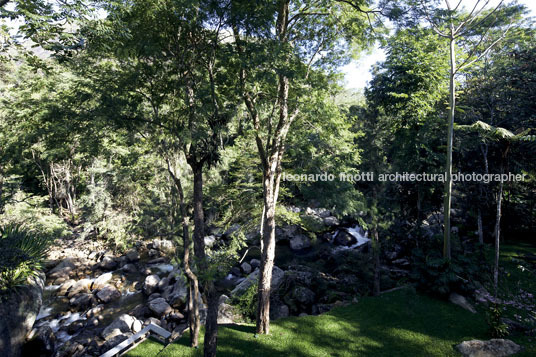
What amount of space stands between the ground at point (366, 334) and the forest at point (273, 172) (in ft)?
0.19

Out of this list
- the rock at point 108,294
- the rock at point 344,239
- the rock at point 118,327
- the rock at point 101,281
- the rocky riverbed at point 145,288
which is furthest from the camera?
the rock at point 344,239

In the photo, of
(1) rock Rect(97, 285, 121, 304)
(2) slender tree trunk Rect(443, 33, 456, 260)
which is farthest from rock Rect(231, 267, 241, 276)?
(2) slender tree trunk Rect(443, 33, 456, 260)

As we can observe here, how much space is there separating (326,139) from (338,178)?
11.1ft

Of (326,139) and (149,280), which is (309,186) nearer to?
(326,139)

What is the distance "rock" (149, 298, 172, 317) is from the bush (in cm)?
544

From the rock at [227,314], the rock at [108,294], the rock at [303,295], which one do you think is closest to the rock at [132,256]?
the rock at [108,294]

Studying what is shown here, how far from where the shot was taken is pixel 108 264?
1805 cm

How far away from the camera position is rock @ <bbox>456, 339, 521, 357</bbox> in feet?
19.4

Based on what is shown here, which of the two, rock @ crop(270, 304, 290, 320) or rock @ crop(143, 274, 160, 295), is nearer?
rock @ crop(270, 304, 290, 320)

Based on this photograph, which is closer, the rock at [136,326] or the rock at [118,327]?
the rock at [118,327]

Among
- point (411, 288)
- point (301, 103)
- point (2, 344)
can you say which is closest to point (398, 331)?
point (411, 288)

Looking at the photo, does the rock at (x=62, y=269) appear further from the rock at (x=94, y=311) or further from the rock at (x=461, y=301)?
the rock at (x=461, y=301)

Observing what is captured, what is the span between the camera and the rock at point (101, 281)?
51.1 feet

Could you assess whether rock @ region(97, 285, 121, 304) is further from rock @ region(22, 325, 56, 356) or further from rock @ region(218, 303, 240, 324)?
rock @ region(218, 303, 240, 324)
